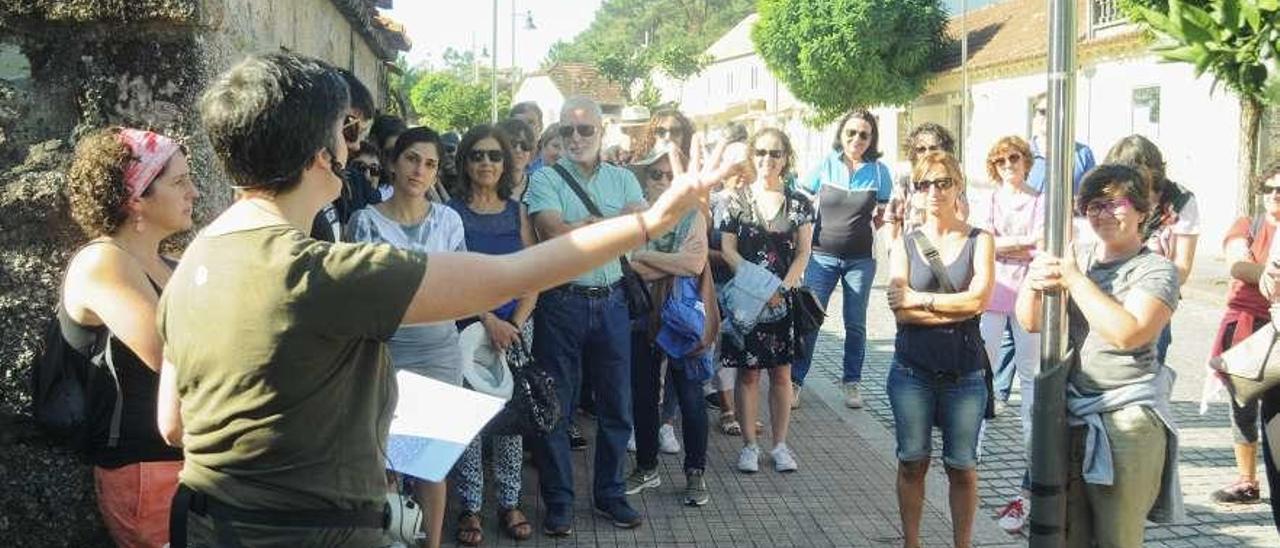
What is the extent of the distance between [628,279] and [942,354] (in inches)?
58.5

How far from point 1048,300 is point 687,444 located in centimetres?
274

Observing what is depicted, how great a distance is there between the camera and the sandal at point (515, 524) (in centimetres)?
522

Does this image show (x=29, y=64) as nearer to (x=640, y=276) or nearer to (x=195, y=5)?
(x=195, y=5)

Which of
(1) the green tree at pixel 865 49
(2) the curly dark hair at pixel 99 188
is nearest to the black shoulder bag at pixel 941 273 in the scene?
(2) the curly dark hair at pixel 99 188

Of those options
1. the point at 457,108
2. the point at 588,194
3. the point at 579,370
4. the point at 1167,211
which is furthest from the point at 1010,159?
the point at 457,108

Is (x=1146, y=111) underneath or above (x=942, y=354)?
above

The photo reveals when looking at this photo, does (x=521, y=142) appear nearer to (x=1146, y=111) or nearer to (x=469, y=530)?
(x=469, y=530)

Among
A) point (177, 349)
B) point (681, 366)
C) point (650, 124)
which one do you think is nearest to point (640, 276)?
point (681, 366)

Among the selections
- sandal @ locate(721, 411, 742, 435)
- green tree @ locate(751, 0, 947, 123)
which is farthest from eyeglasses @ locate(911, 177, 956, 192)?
green tree @ locate(751, 0, 947, 123)

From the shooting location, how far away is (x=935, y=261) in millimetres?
4832

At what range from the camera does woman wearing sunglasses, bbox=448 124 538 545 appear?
17.0 ft

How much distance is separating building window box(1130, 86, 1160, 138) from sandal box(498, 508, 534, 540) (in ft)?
71.1

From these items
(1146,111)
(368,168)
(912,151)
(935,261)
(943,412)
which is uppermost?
(1146,111)

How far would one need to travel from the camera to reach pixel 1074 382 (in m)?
4.00
